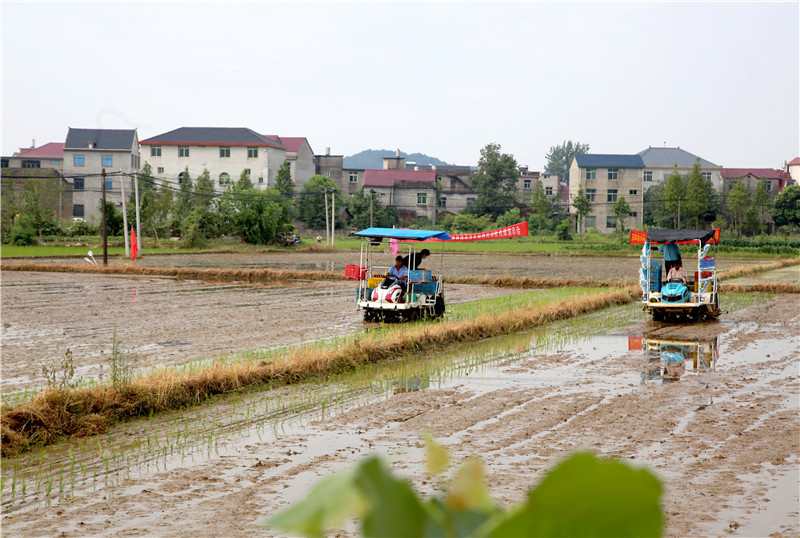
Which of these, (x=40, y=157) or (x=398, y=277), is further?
(x=40, y=157)

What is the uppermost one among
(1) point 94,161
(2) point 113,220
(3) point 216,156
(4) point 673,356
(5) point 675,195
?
(3) point 216,156

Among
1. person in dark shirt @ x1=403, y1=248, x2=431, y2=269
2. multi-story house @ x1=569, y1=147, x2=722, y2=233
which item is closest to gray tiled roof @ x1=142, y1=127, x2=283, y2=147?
multi-story house @ x1=569, y1=147, x2=722, y2=233

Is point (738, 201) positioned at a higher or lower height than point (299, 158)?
lower

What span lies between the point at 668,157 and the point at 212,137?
40.5 meters

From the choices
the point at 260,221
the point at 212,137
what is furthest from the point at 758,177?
the point at 212,137

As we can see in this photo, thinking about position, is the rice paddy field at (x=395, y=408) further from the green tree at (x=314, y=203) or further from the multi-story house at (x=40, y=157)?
the multi-story house at (x=40, y=157)

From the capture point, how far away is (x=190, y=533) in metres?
4.70

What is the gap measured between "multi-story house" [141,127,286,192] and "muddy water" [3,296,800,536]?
180ft

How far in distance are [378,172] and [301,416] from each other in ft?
200

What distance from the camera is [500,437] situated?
7.23m

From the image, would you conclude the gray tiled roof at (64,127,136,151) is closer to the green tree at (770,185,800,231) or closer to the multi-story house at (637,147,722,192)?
the multi-story house at (637,147,722,192)

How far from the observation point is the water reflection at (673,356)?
10.9 meters

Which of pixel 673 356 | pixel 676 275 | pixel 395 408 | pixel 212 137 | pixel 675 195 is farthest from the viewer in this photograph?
pixel 212 137

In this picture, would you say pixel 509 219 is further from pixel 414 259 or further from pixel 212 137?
pixel 414 259
